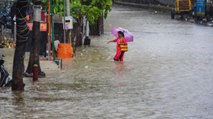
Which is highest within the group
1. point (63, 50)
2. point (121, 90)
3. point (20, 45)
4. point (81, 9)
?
point (81, 9)

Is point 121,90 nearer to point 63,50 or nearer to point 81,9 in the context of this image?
point 63,50

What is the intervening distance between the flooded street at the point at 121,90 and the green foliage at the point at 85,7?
2.09m

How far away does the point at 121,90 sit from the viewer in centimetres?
1443

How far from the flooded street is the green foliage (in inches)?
82.3

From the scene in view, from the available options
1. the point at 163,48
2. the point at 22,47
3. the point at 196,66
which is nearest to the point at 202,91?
the point at 22,47

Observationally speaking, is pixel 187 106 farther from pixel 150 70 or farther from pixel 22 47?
pixel 150 70

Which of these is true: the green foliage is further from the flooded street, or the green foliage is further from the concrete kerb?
the concrete kerb

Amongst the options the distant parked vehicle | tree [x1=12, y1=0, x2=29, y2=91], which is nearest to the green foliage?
tree [x1=12, y1=0, x2=29, y2=91]

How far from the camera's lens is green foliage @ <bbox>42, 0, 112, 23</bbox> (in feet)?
83.3

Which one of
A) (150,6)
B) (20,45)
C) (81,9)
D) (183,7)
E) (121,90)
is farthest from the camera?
(150,6)

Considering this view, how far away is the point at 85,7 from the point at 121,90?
12.2 metres

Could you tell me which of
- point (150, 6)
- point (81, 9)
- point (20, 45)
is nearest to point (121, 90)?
point (20, 45)

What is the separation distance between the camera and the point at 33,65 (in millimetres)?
15953

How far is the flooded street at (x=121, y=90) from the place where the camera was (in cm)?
1165
